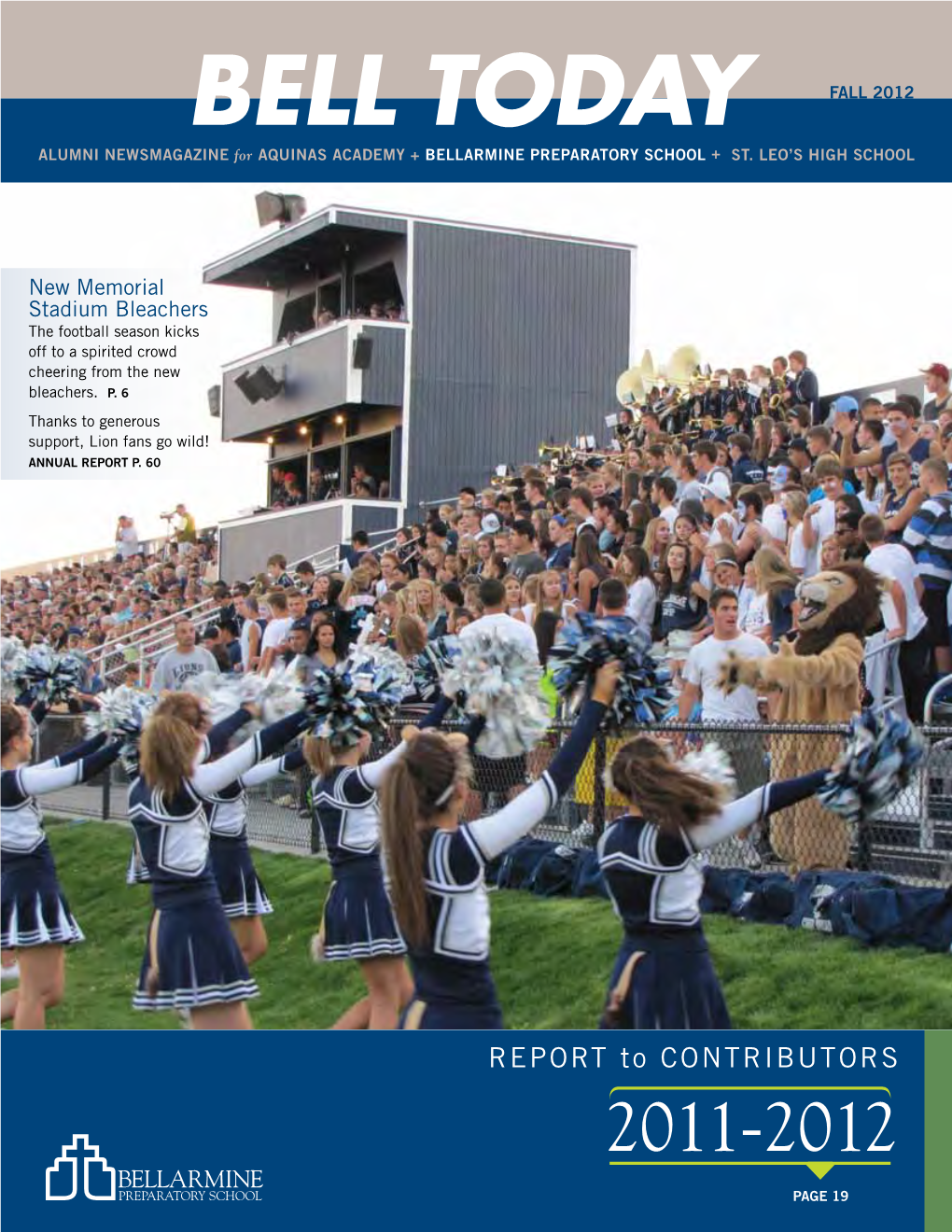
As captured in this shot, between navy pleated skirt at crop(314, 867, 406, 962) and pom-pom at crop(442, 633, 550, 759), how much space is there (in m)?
1.74

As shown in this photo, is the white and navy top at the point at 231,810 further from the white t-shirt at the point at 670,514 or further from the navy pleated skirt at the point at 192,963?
the white t-shirt at the point at 670,514

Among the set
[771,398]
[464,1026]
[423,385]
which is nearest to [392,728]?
[464,1026]

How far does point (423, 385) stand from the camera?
2153cm

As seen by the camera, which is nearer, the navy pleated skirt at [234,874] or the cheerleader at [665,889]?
the cheerleader at [665,889]

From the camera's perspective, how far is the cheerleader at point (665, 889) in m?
4.66

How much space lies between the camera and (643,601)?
922cm

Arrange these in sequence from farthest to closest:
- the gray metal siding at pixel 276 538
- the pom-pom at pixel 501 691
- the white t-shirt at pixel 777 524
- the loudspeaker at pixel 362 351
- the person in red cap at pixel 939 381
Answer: the gray metal siding at pixel 276 538, the loudspeaker at pixel 362 351, the person in red cap at pixel 939 381, the white t-shirt at pixel 777 524, the pom-pom at pixel 501 691

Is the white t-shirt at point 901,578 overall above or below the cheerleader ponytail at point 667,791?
above

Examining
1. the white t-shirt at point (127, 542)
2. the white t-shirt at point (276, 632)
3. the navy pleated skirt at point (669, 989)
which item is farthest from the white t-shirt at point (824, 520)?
the white t-shirt at point (127, 542)

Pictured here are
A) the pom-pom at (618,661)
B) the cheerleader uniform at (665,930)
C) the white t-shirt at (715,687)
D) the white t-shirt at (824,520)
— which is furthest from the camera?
the white t-shirt at (824,520)

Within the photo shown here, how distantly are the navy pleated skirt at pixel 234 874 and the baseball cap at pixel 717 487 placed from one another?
422 centimetres

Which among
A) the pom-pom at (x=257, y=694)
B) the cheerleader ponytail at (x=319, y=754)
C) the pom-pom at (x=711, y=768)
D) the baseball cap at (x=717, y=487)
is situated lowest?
the cheerleader ponytail at (x=319, y=754)

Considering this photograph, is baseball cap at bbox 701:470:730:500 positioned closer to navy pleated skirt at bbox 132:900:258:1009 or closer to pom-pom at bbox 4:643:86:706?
pom-pom at bbox 4:643:86:706

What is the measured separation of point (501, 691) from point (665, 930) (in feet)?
2.98
